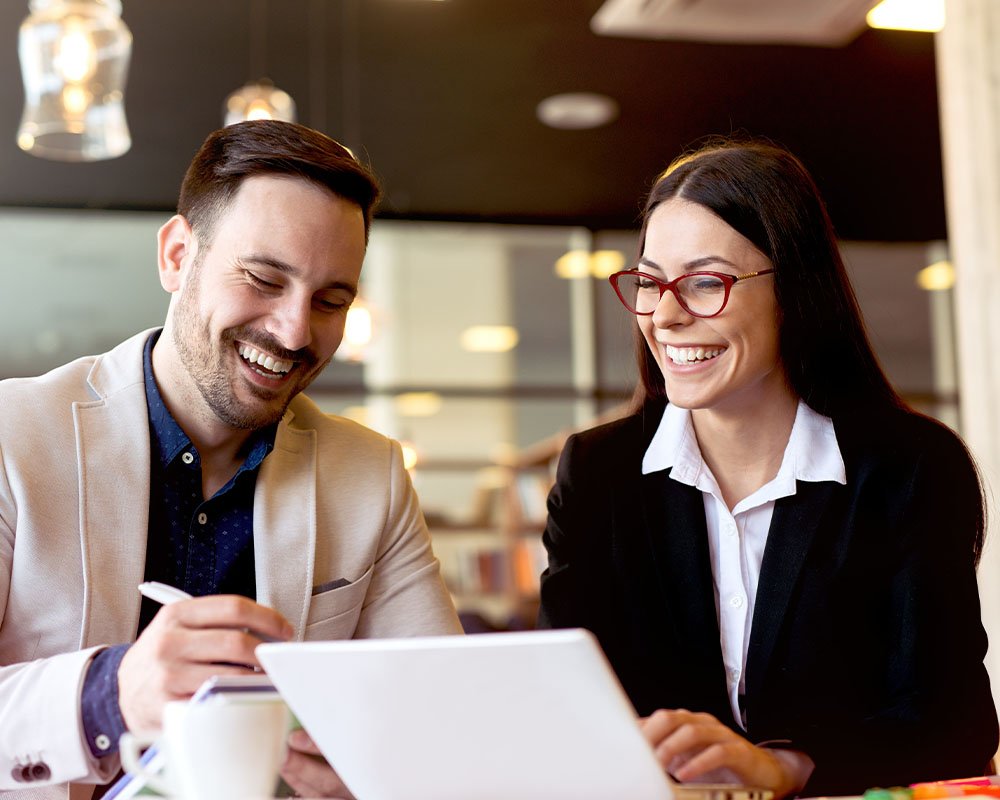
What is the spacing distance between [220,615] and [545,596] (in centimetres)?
81

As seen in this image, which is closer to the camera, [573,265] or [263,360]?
[263,360]

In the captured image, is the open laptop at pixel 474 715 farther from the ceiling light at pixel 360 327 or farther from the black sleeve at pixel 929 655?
the ceiling light at pixel 360 327

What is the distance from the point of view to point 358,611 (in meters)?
1.74

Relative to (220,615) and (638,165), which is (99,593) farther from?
(638,165)

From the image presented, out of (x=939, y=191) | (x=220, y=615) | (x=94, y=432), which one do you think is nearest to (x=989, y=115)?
(x=94, y=432)

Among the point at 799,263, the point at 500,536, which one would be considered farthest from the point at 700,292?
the point at 500,536

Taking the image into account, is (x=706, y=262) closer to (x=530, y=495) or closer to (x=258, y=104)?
(x=258, y=104)

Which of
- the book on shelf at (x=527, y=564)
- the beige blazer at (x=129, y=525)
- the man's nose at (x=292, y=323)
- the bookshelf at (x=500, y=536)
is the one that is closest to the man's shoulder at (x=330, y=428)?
the beige blazer at (x=129, y=525)

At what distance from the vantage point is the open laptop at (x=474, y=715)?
33.5 inches

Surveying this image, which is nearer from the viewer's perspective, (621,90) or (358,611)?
(358,611)

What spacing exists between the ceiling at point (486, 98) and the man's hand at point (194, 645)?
14.1ft

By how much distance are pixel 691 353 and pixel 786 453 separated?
203 millimetres

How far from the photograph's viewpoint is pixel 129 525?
156 centimetres

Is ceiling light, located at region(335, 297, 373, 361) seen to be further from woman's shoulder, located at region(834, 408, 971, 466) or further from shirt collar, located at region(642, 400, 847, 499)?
woman's shoulder, located at region(834, 408, 971, 466)
